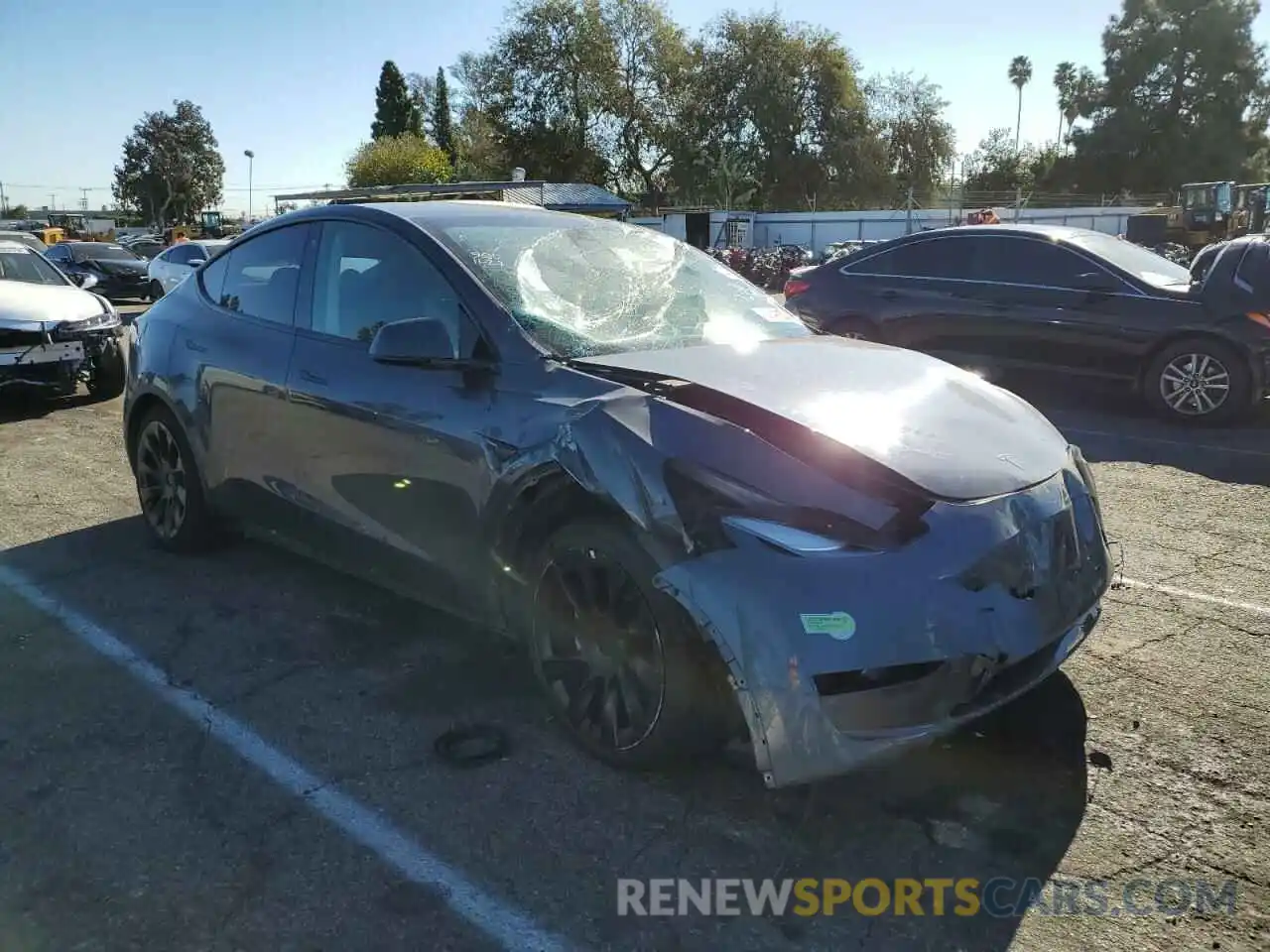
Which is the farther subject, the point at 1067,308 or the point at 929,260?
the point at 929,260

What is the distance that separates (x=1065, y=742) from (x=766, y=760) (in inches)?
47.8

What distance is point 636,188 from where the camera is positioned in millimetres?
61938

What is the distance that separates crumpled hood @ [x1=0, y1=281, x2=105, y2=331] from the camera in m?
8.61

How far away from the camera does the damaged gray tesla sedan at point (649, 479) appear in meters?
2.50

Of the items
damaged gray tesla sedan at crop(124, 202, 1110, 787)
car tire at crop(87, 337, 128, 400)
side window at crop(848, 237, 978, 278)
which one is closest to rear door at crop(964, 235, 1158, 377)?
side window at crop(848, 237, 978, 278)

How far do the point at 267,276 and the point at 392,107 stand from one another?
78.6 metres

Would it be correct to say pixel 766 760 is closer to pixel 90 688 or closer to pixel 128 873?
pixel 128 873

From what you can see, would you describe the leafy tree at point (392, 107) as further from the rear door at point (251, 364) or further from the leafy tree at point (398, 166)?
the rear door at point (251, 364)

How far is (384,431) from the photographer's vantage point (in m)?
3.61

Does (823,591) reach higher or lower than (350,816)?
higher

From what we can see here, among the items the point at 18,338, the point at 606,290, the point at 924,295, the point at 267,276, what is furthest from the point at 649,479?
the point at 18,338

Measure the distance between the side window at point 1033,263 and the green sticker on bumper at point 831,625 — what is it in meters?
6.76

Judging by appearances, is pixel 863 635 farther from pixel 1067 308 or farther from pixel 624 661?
pixel 1067 308

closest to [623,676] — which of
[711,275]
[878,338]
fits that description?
[711,275]
